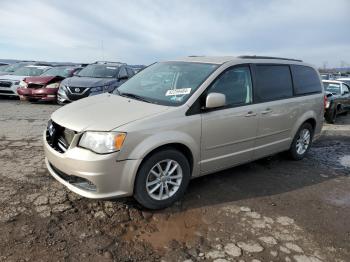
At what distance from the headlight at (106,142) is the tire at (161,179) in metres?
0.40

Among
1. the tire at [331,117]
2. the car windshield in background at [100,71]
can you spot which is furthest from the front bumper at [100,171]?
the tire at [331,117]

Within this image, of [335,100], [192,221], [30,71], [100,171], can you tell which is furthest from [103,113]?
[30,71]

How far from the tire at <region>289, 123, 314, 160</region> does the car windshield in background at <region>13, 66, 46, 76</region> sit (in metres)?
11.8

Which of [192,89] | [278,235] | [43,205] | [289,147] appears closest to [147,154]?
Result: [192,89]

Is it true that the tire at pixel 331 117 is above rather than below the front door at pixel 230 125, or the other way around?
below

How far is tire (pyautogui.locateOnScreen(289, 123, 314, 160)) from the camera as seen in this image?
5816 millimetres

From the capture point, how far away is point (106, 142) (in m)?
3.32

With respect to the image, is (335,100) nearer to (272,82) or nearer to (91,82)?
(272,82)

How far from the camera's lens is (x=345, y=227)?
3.68 m

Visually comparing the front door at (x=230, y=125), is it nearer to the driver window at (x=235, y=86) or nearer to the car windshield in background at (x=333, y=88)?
the driver window at (x=235, y=86)

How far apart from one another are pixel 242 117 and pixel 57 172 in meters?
2.45

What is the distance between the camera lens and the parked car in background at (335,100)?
10195 mm

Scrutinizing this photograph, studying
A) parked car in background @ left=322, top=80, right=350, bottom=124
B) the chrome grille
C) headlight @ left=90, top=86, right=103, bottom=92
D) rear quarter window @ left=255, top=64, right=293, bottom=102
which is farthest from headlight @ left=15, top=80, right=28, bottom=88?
parked car in background @ left=322, top=80, right=350, bottom=124

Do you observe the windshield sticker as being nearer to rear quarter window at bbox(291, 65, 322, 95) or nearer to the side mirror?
the side mirror
